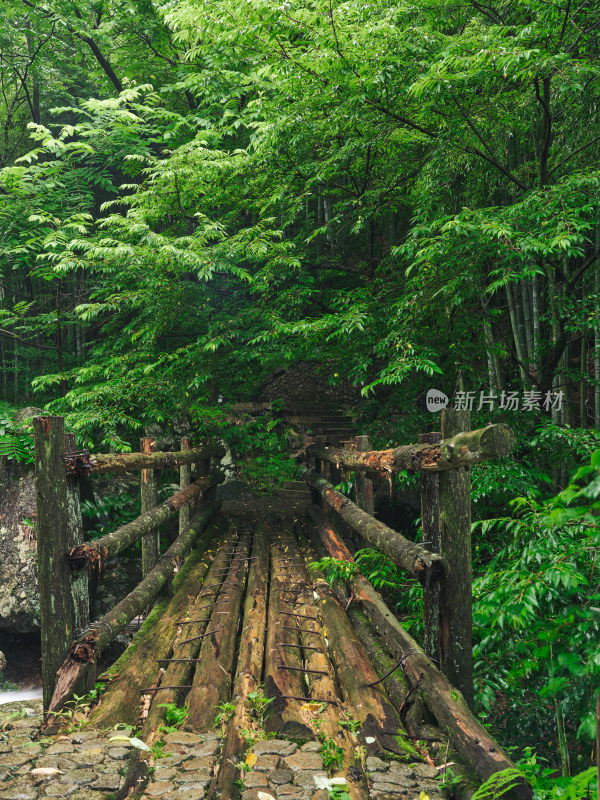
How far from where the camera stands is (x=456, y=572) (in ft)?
7.54

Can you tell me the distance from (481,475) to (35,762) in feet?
11.6

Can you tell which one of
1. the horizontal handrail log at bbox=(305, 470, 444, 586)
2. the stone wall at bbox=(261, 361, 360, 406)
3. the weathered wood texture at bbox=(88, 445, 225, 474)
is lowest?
the horizontal handrail log at bbox=(305, 470, 444, 586)

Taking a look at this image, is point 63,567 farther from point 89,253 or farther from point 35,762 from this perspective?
point 89,253

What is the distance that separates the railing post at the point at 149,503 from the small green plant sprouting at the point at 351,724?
8.35ft

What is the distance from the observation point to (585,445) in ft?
12.1

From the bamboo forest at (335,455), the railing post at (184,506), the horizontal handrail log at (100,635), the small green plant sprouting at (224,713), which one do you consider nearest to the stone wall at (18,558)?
the bamboo forest at (335,455)

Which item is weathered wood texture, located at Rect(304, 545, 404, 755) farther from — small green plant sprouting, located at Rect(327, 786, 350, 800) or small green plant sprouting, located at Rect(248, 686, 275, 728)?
small green plant sprouting, located at Rect(248, 686, 275, 728)

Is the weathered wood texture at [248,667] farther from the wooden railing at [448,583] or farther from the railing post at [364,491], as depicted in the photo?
the railing post at [364,491]

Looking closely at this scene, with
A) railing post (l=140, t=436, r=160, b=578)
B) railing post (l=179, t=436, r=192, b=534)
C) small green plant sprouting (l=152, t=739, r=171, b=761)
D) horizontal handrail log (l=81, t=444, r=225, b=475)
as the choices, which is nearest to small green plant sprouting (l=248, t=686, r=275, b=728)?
small green plant sprouting (l=152, t=739, r=171, b=761)

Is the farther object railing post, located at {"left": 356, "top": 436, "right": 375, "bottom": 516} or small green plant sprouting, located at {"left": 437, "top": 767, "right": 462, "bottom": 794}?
railing post, located at {"left": 356, "top": 436, "right": 375, "bottom": 516}

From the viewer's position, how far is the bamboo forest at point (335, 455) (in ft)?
6.23

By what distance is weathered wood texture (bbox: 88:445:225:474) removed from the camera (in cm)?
289

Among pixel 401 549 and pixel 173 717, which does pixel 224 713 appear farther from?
pixel 401 549

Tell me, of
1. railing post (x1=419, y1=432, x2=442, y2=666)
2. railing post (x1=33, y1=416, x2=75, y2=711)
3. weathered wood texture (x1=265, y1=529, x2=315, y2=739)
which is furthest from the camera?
railing post (x1=33, y1=416, x2=75, y2=711)
